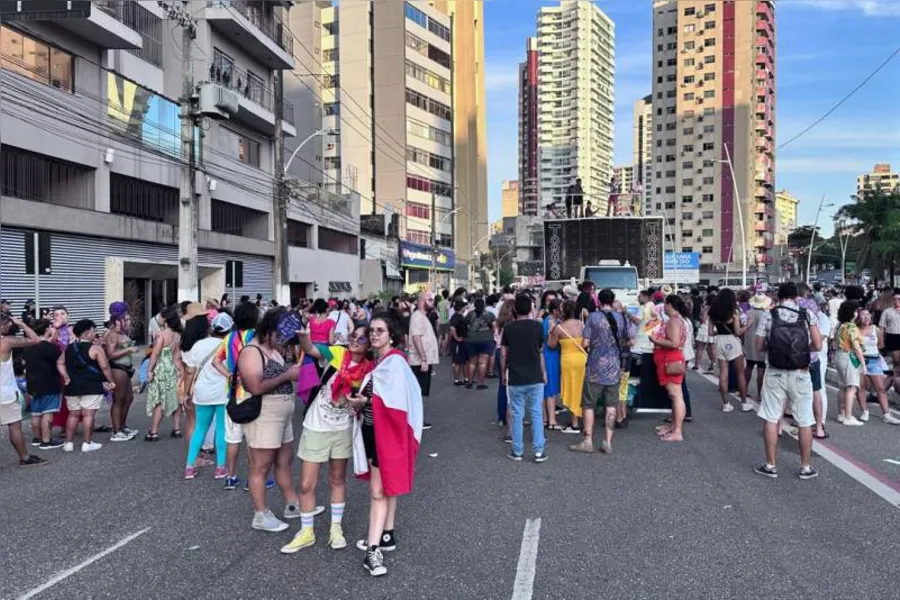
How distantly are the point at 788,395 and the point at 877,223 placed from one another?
59486mm

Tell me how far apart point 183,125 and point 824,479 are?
15.6 metres

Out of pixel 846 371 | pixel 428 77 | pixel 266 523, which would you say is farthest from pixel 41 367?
pixel 428 77

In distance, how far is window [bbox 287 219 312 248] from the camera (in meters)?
35.9

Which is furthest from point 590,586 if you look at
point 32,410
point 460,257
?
point 460,257

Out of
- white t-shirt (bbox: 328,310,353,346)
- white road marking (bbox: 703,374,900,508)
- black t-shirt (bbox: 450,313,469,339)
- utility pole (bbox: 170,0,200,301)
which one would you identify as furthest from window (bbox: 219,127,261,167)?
white road marking (bbox: 703,374,900,508)

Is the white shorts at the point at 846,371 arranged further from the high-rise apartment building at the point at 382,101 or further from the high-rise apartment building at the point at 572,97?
the high-rise apartment building at the point at 572,97

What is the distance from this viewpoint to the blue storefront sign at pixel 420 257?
56.2m

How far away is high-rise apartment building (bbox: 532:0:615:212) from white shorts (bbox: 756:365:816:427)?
15746 centimetres

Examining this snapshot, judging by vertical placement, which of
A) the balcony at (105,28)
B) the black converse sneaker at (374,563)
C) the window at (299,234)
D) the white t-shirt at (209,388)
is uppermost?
the balcony at (105,28)

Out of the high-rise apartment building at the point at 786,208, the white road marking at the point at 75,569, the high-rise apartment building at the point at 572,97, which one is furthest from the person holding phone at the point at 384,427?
the high-rise apartment building at the point at 786,208

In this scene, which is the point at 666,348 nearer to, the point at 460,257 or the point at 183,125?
the point at 183,125

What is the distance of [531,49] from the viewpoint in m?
168

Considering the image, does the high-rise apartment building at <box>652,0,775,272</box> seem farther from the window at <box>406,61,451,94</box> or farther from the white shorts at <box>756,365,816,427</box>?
the white shorts at <box>756,365,816,427</box>

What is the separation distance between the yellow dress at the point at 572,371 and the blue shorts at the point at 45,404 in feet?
20.5
